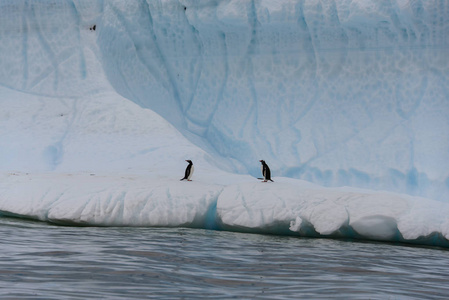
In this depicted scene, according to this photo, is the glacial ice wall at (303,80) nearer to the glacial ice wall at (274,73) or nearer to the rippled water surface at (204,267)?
the glacial ice wall at (274,73)

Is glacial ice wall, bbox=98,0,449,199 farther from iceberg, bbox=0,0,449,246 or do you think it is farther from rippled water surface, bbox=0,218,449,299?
rippled water surface, bbox=0,218,449,299

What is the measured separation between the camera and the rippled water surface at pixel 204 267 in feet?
10.3

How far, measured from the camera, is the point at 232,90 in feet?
34.7

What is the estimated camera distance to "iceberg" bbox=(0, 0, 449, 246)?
30.6 feet

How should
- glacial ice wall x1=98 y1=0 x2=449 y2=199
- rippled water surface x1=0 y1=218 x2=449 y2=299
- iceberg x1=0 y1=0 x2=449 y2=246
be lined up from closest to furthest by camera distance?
rippled water surface x1=0 y1=218 x2=449 y2=299
iceberg x1=0 y1=0 x2=449 y2=246
glacial ice wall x1=98 y1=0 x2=449 y2=199

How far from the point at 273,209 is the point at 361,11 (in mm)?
4376

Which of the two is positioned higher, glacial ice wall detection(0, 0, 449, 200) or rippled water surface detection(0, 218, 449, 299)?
glacial ice wall detection(0, 0, 449, 200)

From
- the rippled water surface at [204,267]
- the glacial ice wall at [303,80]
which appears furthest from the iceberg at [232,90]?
the rippled water surface at [204,267]

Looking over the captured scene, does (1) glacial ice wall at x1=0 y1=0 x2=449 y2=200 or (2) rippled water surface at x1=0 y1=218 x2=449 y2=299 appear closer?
(2) rippled water surface at x1=0 y1=218 x2=449 y2=299

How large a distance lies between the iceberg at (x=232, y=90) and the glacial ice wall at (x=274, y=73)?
0.06ft

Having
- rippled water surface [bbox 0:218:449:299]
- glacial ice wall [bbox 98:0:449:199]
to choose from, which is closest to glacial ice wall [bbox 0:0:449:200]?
glacial ice wall [bbox 98:0:449:199]

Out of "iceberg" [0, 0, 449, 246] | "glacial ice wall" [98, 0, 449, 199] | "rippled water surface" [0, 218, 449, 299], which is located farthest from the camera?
"glacial ice wall" [98, 0, 449, 199]

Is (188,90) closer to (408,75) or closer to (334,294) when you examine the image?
(408,75)

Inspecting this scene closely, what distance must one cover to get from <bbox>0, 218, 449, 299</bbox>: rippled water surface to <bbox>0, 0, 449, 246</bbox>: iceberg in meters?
2.62
